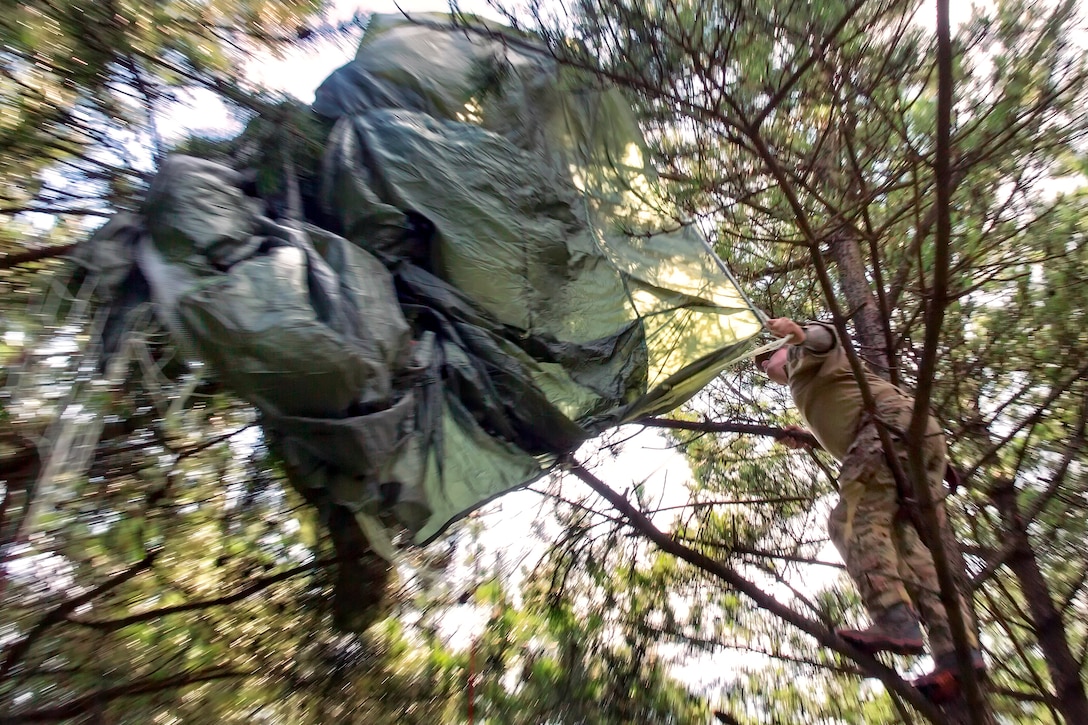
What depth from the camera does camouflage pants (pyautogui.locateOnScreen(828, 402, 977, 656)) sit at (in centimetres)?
198

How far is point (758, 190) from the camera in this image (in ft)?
9.84

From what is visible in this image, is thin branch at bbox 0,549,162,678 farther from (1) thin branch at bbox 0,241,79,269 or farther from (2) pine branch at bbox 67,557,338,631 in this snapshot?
(1) thin branch at bbox 0,241,79,269

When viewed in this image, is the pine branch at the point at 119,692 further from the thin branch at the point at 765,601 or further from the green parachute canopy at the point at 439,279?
the thin branch at the point at 765,601

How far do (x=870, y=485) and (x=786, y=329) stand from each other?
0.59m

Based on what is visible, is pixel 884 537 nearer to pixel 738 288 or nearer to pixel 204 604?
pixel 738 288

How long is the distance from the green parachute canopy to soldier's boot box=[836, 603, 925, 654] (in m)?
0.89

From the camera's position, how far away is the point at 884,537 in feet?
6.90

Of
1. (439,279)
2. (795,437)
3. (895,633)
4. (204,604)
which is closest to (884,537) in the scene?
(895,633)

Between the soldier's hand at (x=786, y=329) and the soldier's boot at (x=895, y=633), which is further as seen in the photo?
the soldier's hand at (x=786, y=329)

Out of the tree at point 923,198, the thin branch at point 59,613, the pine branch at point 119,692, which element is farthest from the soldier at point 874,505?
the thin branch at point 59,613

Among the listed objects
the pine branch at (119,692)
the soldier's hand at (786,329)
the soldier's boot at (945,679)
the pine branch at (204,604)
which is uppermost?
the soldier's hand at (786,329)

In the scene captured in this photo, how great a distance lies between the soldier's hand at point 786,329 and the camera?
238 centimetres

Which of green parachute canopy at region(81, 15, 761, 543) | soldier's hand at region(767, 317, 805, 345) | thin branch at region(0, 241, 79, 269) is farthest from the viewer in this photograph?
soldier's hand at region(767, 317, 805, 345)

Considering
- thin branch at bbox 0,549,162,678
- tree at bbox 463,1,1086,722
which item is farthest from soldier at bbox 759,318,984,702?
thin branch at bbox 0,549,162,678
